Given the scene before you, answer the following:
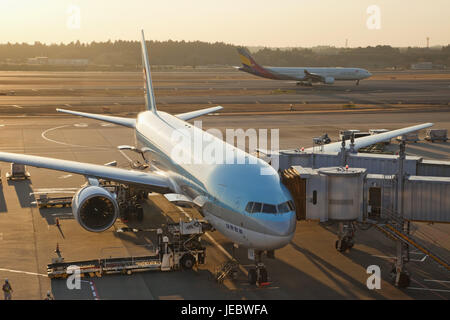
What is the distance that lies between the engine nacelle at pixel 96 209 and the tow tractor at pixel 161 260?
3.44 m

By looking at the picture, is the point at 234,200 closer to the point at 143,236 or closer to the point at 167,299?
the point at 167,299

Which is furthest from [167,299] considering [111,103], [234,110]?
[111,103]

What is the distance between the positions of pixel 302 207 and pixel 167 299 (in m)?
7.51

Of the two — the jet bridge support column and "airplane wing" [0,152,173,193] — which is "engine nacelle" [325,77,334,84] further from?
the jet bridge support column

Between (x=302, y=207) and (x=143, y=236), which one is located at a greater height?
(x=302, y=207)

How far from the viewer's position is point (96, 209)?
105 ft

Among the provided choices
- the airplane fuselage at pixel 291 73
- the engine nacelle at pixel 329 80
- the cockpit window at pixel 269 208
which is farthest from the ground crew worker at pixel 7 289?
the engine nacelle at pixel 329 80

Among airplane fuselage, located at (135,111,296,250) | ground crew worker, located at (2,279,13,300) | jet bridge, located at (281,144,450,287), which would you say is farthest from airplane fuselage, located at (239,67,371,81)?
ground crew worker, located at (2,279,13,300)

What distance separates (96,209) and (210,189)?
781 centimetres

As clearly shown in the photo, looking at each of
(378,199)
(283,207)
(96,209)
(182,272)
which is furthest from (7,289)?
(378,199)

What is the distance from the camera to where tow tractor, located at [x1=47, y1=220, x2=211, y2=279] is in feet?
90.4

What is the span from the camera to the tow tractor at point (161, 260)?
27547 millimetres

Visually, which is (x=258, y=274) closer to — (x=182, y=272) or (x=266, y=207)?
(x=266, y=207)
